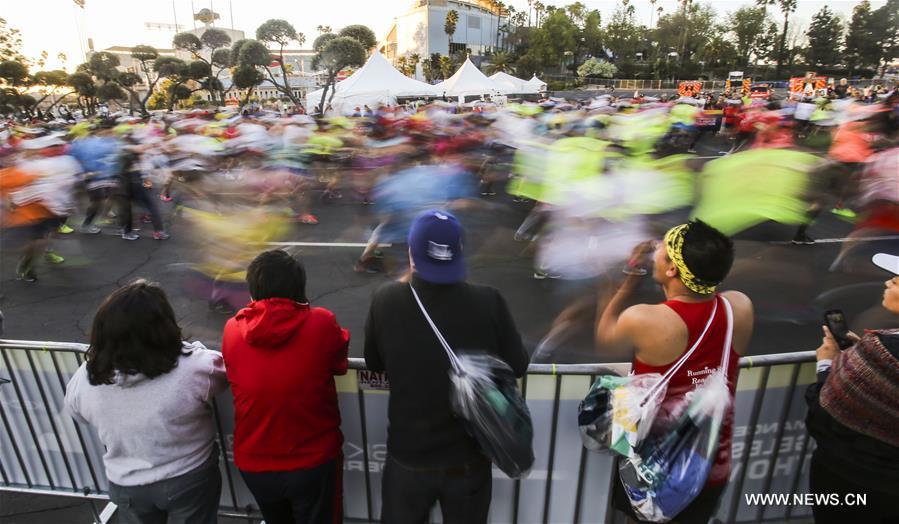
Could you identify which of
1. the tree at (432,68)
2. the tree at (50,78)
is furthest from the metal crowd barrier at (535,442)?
the tree at (432,68)

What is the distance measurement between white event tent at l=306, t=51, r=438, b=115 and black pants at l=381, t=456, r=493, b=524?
74.4ft

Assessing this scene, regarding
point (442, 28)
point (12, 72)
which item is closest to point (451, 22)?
point (442, 28)

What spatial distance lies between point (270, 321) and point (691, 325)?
4.86 ft

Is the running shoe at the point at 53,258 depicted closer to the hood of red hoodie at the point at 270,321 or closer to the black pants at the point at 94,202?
the black pants at the point at 94,202

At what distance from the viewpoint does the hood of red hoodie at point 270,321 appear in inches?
70.1

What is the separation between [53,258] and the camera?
301 inches

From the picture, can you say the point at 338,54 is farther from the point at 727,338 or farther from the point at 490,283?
the point at 727,338

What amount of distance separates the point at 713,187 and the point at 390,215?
133 inches

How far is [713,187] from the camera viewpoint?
4.05 m

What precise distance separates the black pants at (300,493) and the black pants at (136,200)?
25.4 ft

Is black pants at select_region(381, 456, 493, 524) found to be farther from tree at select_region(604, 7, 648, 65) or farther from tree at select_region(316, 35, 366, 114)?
tree at select_region(604, 7, 648, 65)

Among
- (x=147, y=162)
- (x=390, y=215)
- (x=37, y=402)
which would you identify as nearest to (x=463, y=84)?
(x=147, y=162)

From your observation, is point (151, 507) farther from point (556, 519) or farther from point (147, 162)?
point (147, 162)

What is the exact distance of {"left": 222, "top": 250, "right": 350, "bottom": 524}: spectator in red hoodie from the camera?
1.82 metres
